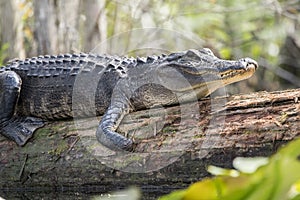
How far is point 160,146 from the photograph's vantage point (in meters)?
3.02

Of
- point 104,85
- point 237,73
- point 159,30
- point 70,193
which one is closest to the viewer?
point 70,193

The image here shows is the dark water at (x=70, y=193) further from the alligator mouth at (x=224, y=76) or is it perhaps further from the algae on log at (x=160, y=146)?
the alligator mouth at (x=224, y=76)

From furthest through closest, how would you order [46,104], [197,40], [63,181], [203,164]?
[197,40]
[46,104]
[63,181]
[203,164]

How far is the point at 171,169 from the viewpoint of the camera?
293 cm

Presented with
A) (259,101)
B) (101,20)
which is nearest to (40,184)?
(259,101)

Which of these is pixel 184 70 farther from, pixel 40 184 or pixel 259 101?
pixel 40 184

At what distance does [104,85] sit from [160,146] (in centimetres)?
99

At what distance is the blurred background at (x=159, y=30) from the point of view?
663 cm

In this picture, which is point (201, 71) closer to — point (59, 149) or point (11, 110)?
point (59, 149)

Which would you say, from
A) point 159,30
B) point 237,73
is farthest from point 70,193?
point 159,30

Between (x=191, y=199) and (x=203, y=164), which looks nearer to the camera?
(x=191, y=199)

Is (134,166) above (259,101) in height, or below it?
below

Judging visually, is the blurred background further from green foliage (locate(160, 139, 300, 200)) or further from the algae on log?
green foliage (locate(160, 139, 300, 200))

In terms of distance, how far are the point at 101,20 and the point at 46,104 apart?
2.79 metres
